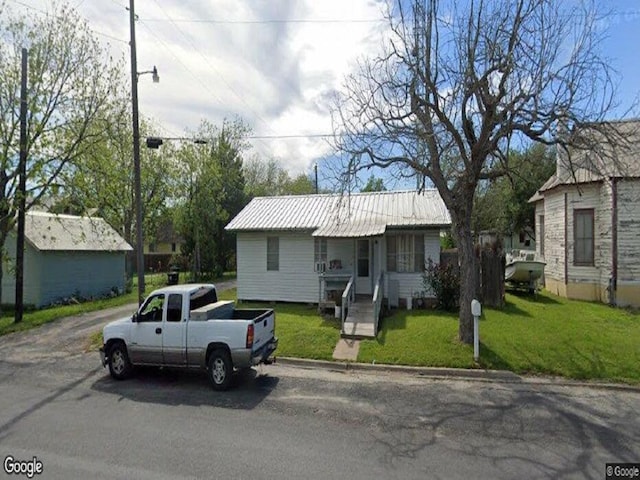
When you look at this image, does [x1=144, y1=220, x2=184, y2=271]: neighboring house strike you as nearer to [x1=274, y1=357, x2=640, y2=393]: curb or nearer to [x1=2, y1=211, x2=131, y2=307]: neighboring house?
[x1=2, y1=211, x2=131, y2=307]: neighboring house

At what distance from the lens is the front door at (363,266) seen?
15.4 metres

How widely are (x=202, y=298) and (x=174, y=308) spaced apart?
0.64m

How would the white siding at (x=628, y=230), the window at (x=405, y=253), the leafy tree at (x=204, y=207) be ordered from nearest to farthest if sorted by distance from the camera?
1. the white siding at (x=628, y=230)
2. the window at (x=405, y=253)
3. the leafy tree at (x=204, y=207)

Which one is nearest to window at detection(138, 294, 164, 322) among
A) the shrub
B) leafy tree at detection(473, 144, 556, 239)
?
the shrub

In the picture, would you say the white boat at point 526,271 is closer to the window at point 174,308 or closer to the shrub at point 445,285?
the shrub at point 445,285

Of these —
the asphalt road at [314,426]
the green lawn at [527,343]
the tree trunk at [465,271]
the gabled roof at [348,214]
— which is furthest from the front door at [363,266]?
the asphalt road at [314,426]

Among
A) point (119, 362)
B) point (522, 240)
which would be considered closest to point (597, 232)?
point (119, 362)

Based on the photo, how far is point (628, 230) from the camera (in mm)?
14984

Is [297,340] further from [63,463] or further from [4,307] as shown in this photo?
[4,307]

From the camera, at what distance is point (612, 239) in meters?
15.1

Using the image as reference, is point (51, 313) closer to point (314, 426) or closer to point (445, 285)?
point (314, 426)

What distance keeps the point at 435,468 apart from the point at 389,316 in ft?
29.0

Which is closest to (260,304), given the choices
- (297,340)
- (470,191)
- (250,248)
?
(250,248)

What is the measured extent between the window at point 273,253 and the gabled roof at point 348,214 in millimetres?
782
